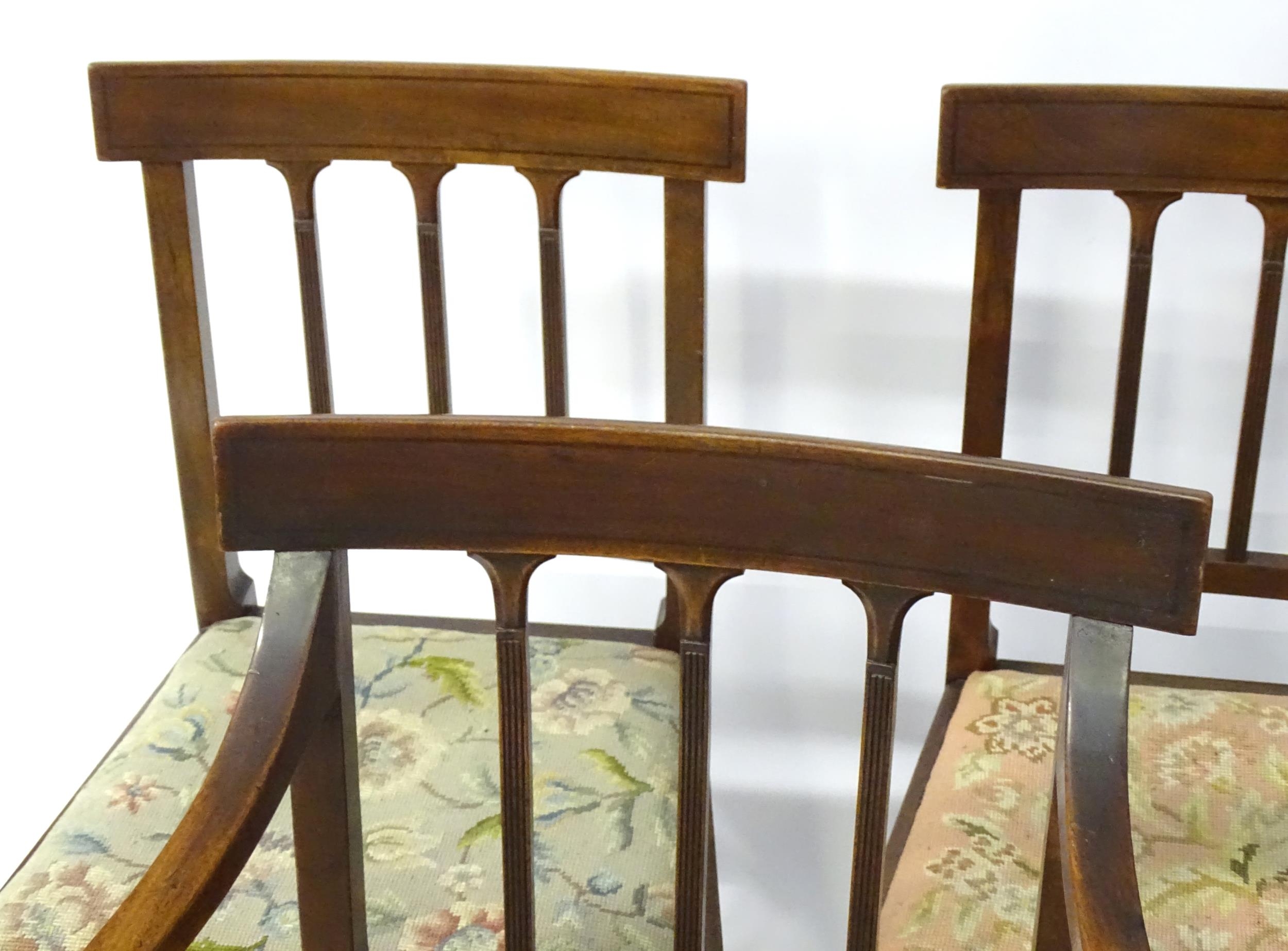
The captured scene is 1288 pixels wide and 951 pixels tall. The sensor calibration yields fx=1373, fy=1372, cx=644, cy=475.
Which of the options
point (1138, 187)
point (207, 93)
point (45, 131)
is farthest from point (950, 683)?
point (45, 131)

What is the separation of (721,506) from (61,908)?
0.47 metres

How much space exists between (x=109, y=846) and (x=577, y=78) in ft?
1.75

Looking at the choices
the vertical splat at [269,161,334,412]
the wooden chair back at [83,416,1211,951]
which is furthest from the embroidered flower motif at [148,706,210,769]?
the wooden chair back at [83,416,1211,951]

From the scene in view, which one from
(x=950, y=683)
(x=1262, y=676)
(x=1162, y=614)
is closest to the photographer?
(x=1162, y=614)

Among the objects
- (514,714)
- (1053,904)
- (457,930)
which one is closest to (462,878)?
(457,930)

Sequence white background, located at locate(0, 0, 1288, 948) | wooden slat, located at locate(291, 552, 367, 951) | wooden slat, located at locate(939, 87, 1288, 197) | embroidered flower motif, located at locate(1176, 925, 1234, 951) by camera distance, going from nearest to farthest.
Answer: wooden slat, located at locate(291, 552, 367, 951), embroidered flower motif, located at locate(1176, 925, 1234, 951), wooden slat, located at locate(939, 87, 1288, 197), white background, located at locate(0, 0, 1288, 948)

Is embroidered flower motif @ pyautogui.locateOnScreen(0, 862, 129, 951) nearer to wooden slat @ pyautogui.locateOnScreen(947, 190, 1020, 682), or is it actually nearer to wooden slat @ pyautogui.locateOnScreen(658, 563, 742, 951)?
wooden slat @ pyautogui.locateOnScreen(658, 563, 742, 951)

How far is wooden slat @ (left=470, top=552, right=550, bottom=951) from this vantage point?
1.75 feet

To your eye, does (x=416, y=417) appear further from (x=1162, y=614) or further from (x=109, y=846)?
(x=109, y=846)

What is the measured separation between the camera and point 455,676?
93cm

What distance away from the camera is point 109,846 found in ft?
2.56

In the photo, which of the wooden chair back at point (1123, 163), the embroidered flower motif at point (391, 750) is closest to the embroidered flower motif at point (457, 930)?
the embroidered flower motif at point (391, 750)

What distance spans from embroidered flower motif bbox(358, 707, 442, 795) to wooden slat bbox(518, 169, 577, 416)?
8.8 inches

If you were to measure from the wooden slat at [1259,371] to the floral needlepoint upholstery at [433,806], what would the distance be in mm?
Result: 379
